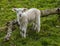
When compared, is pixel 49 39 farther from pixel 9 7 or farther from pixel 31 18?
pixel 9 7

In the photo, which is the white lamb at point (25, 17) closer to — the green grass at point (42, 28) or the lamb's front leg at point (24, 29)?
the lamb's front leg at point (24, 29)

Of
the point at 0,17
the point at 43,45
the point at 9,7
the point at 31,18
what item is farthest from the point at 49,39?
the point at 9,7

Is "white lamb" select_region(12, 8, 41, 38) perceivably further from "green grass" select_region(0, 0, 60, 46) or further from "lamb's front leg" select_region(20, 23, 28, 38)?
"green grass" select_region(0, 0, 60, 46)

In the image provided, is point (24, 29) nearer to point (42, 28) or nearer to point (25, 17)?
point (25, 17)

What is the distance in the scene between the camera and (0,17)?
10.9 m

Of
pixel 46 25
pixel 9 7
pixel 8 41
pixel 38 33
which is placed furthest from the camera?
pixel 9 7

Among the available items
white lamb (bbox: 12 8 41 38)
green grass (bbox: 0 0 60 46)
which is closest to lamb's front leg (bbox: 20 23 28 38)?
white lamb (bbox: 12 8 41 38)

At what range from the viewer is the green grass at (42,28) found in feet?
28.0

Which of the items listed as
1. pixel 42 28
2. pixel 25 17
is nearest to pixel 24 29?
pixel 25 17

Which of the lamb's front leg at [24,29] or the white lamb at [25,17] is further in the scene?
the lamb's front leg at [24,29]

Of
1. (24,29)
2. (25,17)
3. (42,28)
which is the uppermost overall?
(25,17)

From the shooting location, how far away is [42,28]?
9641 mm

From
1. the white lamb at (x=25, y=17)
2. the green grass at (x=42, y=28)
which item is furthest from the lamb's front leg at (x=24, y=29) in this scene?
the green grass at (x=42, y=28)

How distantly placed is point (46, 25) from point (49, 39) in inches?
49.3
